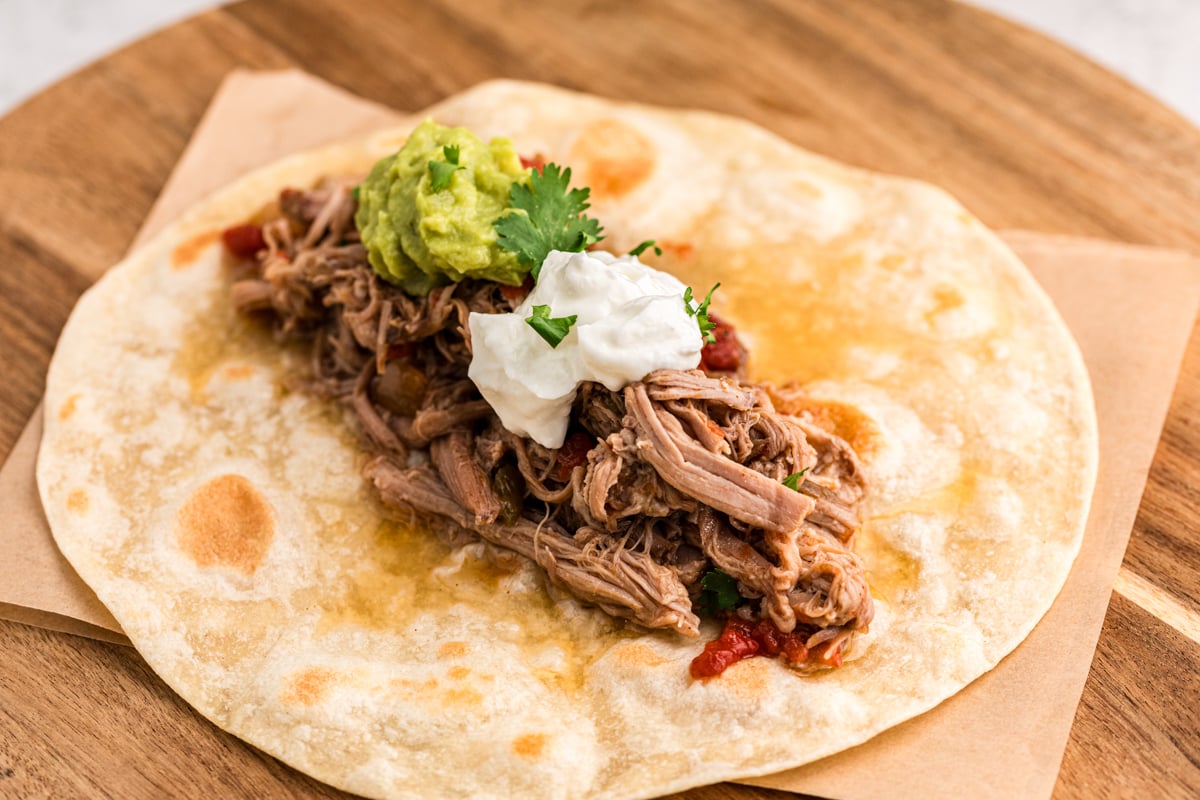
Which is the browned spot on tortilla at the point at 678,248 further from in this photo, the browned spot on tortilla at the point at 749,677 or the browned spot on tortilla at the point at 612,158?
the browned spot on tortilla at the point at 749,677

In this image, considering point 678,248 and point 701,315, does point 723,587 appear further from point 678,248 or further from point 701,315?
point 678,248

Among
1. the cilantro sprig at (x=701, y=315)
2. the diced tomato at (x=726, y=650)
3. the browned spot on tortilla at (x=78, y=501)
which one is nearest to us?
the diced tomato at (x=726, y=650)

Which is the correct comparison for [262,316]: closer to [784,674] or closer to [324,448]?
[324,448]

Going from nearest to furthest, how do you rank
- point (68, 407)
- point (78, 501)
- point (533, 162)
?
point (78, 501) < point (68, 407) < point (533, 162)

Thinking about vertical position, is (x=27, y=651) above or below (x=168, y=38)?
below

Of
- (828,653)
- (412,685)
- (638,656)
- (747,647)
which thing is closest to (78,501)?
(412,685)

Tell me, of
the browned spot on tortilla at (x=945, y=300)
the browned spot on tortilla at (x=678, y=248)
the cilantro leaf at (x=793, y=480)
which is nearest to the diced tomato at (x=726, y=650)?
the cilantro leaf at (x=793, y=480)

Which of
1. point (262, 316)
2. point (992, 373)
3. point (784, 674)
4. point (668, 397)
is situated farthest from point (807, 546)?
point (262, 316)
